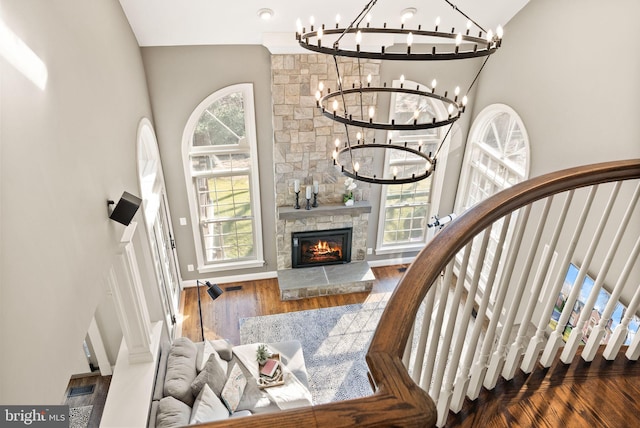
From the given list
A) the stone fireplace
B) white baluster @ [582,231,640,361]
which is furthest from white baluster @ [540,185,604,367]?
the stone fireplace

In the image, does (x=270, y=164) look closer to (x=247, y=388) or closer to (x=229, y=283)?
(x=229, y=283)

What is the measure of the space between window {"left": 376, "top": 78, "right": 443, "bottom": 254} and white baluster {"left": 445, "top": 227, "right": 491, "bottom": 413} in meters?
5.11

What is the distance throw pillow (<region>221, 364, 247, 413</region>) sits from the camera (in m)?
4.61

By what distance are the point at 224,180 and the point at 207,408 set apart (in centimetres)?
332

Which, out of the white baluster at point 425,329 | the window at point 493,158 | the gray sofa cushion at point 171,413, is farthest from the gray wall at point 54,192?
the window at point 493,158

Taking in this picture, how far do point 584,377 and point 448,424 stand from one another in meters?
0.66

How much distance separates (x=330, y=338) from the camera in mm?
6246

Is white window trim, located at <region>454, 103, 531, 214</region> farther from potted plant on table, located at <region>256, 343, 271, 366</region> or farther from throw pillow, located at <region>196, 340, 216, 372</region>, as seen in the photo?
throw pillow, located at <region>196, 340, 216, 372</region>

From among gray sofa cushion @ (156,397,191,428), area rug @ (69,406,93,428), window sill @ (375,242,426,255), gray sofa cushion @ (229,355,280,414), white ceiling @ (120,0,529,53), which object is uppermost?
white ceiling @ (120,0,529,53)

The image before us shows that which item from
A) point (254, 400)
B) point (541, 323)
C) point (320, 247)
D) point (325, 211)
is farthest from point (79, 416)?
point (541, 323)

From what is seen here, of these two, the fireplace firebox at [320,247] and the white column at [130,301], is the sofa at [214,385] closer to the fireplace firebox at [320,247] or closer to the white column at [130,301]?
the white column at [130,301]

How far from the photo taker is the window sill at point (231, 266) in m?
7.10

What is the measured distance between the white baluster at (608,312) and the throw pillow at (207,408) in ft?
10.9

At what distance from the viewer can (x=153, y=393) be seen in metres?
4.43
